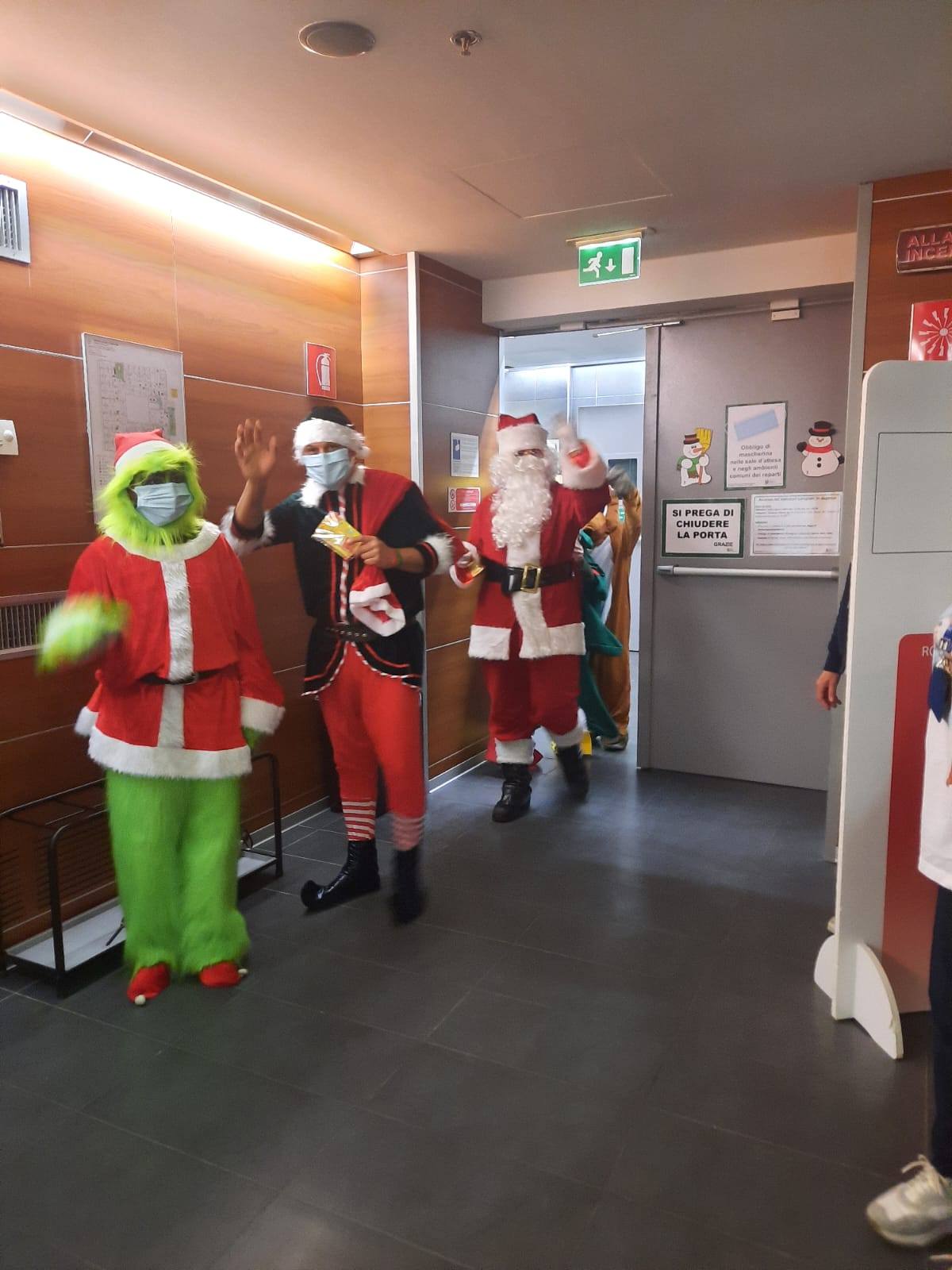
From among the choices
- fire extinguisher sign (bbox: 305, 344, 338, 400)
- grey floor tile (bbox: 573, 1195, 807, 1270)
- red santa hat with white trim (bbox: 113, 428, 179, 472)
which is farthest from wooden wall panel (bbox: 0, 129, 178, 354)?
grey floor tile (bbox: 573, 1195, 807, 1270)

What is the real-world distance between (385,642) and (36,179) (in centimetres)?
175

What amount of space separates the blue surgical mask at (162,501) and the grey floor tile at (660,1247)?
1.98 meters

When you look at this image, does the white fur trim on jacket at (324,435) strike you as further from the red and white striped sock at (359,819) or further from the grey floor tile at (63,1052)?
the grey floor tile at (63,1052)

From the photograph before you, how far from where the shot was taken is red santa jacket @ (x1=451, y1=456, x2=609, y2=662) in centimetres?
374

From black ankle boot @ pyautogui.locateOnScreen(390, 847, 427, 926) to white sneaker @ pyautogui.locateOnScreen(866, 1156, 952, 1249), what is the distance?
5.26 feet

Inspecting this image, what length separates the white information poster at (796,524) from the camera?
4.05 meters

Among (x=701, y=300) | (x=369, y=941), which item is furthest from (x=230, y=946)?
(x=701, y=300)

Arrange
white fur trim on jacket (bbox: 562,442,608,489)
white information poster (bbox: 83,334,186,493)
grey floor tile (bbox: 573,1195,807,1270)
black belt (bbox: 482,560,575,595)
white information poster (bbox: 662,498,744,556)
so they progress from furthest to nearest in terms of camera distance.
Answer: white information poster (bbox: 662,498,744,556) → black belt (bbox: 482,560,575,595) → white fur trim on jacket (bbox: 562,442,608,489) → white information poster (bbox: 83,334,186,493) → grey floor tile (bbox: 573,1195,807,1270)

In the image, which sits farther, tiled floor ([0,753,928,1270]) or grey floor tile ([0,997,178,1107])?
grey floor tile ([0,997,178,1107])

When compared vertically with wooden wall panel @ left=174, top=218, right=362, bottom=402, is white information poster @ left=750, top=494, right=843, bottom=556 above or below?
below

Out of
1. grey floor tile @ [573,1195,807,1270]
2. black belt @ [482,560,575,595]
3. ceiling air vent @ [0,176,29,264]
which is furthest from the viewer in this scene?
black belt @ [482,560,575,595]

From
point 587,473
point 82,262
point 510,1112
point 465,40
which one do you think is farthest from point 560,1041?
point 82,262

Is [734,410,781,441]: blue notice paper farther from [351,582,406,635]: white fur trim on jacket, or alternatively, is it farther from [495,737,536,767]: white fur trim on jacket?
[351,582,406,635]: white fur trim on jacket

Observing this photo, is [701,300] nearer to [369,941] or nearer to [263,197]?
[263,197]
